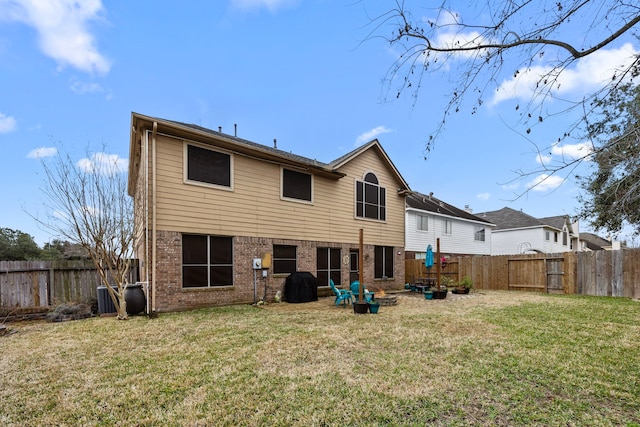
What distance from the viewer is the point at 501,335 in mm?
6297

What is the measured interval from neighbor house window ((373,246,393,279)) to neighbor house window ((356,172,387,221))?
1530mm

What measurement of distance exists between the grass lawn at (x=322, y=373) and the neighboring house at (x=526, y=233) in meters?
24.6

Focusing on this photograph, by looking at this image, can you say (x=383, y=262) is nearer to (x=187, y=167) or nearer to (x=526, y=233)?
(x=187, y=167)

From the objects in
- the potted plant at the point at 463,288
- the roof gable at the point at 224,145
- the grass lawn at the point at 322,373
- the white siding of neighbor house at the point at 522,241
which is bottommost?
the potted plant at the point at 463,288

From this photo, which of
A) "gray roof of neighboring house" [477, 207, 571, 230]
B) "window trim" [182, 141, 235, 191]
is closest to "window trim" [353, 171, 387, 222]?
"window trim" [182, 141, 235, 191]

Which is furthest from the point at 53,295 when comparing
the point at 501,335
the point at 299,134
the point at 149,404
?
the point at 299,134

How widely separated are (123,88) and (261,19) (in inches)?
300

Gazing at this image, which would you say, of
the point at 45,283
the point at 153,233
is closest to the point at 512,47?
the point at 153,233

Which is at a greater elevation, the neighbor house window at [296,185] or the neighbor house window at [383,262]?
the neighbor house window at [296,185]

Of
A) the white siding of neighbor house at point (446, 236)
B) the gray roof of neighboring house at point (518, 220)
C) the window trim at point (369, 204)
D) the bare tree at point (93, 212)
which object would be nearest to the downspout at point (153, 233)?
the bare tree at point (93, 212)

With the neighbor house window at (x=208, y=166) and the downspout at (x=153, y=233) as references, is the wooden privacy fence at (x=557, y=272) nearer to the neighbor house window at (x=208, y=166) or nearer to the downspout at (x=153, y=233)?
the neighbor house window at (x=208, y=166)

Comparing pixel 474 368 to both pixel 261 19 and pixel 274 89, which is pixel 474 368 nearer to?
pixel 261 19

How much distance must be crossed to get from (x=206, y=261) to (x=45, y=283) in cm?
444

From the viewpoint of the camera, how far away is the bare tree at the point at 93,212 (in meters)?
8.44
